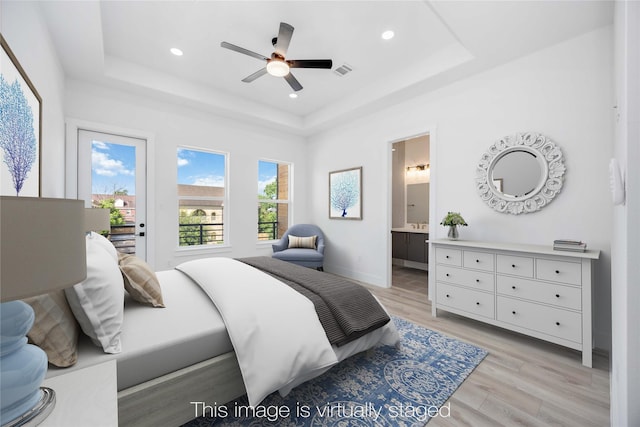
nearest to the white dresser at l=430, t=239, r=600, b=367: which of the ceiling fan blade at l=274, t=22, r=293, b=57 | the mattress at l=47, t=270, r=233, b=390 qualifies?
the mattress at l=47, t=270, r=233, b=390

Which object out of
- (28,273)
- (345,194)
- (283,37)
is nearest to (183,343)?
(28,273)

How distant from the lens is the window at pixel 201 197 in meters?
4.09

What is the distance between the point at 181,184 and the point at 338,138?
268 cm

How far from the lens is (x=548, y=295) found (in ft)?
7.11

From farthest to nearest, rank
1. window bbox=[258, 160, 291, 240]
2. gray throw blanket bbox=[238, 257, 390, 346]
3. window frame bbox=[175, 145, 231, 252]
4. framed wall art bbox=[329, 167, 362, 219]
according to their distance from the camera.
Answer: window bbox=[258, 160, 291, 240] < framed wall art bbox=[329, 167, 362, 219] < window frame bbox=[175, 145, 231, 252] < gray throw blanket bbox=[238, 257, 390, 346]

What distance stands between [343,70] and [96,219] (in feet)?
10.0

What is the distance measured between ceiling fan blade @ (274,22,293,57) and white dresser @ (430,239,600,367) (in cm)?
242

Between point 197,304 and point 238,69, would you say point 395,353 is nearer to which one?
point 197,304

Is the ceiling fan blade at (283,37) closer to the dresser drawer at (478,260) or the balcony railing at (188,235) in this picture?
the dresser drawer at (478,260)

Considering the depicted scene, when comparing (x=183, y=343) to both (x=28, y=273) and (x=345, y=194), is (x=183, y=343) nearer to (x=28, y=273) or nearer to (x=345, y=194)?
(x=28, y=273)

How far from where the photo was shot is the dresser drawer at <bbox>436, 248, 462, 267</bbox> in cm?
271

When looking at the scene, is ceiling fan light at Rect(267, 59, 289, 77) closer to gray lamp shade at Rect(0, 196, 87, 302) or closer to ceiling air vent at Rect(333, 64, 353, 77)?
ceiling air vent at Rect(333, 64, 353, 77)

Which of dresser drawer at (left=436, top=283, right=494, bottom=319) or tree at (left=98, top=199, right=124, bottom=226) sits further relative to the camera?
tree at (left=98, top=199, right=124, bottom=226)

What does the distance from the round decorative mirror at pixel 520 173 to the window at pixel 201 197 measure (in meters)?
3.72
